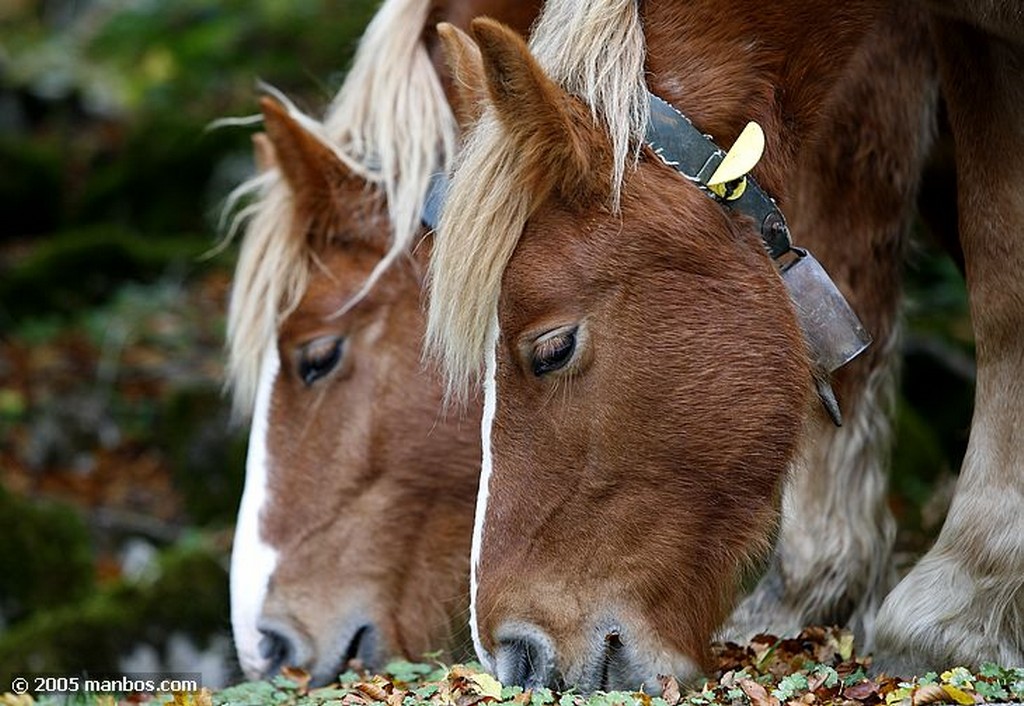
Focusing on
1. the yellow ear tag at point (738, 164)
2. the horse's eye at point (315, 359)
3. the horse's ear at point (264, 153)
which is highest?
the yellow ear tag at point (738, 164)

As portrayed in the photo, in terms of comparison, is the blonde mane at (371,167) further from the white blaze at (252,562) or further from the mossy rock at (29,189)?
the mossy rock at (29,189)

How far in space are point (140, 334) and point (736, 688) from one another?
231 inches

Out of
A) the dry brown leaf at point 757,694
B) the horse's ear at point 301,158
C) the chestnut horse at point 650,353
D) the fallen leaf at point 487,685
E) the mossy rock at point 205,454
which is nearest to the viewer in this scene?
the dry brown leaf at point 757,694

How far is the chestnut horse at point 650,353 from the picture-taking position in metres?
3.14

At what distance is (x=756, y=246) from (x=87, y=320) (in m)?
6.00

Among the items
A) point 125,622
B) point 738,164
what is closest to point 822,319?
point 738,164

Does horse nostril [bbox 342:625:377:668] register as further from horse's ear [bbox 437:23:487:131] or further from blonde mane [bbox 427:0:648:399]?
horse's ear [bbox 437:23:487:131]

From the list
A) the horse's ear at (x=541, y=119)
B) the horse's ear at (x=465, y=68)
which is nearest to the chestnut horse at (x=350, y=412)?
the horse's ear at (x=465, y=68)

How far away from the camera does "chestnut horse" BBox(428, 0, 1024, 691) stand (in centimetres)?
314

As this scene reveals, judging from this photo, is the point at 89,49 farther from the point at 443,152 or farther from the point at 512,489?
the point at 512,489

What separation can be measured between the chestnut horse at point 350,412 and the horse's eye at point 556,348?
1.08 metres

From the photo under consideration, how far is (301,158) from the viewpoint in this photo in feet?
14.3

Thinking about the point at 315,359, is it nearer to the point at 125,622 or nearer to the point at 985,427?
the point at 125,622

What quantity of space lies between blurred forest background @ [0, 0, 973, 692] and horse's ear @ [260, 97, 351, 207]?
1.81ft
